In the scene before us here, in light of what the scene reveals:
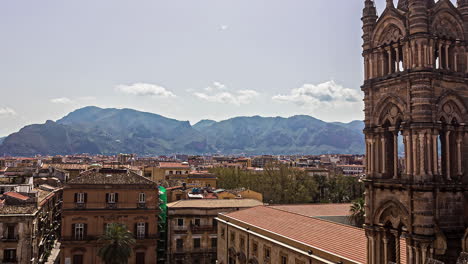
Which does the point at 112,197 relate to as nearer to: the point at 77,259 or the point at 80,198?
the point at 80,198

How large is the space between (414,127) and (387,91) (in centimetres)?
238

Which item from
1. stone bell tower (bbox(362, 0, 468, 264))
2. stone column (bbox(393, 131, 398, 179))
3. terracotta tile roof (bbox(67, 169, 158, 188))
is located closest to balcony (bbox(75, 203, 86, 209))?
terracotta tile roof (bbox(67, 169, 158, 188))

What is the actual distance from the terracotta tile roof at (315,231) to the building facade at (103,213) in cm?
1505

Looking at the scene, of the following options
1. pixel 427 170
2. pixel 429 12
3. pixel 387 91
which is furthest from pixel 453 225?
pixel 429 12

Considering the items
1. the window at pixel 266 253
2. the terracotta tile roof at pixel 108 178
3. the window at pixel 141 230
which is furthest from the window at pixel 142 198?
the window at pixel 266 253

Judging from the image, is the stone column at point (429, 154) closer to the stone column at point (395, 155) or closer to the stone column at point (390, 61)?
the stone column at point (395, 155)

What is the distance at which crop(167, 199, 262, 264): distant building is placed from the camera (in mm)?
51888

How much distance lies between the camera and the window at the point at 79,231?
1907 inches

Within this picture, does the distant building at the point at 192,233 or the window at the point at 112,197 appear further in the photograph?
the distant building at the point at 192,233

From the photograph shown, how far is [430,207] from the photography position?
16.0m

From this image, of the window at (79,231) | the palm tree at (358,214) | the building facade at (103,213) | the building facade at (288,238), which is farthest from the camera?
the window at (79,231)

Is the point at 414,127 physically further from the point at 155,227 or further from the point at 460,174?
the point at 155,227

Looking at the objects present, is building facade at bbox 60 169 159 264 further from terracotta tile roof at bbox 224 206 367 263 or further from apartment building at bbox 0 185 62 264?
terracotta tile roof at bbox 224 206 367 263

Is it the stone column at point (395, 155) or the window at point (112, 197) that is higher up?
the stone column at point (395, 155)
